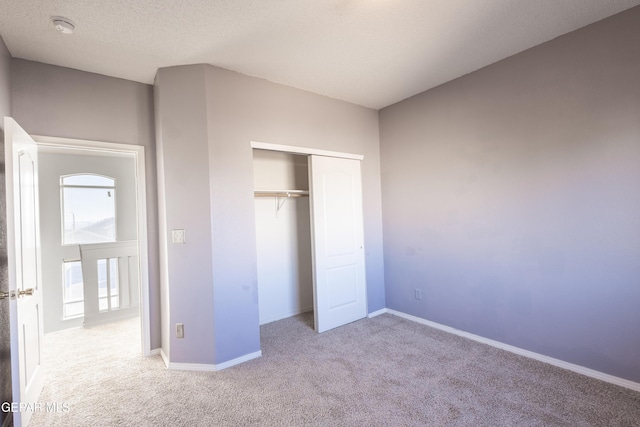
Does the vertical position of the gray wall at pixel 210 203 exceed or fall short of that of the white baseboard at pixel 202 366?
it exceeds it

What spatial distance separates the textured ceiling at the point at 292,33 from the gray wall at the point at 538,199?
33cm

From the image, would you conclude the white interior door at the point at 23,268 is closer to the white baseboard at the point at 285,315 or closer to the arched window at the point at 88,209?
the white baseboard at the point at 285,315

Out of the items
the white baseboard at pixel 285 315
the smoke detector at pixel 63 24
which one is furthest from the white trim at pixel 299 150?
the white baseboard at pixel 285 315

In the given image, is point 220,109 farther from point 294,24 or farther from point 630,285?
point 630,285

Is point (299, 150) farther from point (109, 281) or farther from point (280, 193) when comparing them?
point (109, 281)

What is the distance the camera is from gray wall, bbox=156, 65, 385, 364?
2547mm

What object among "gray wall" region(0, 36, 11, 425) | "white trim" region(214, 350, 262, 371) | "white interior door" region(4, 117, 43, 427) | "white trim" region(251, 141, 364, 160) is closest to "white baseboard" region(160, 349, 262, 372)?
"white trim" region(214, 350, 262, 371)

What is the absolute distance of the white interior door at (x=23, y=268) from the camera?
63.9 inches

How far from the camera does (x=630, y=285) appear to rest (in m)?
2.06

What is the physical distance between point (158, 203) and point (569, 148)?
12.1 ft

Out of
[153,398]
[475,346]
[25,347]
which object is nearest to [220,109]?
[25,347]

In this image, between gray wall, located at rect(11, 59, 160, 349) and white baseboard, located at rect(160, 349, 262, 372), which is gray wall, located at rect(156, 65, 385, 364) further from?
gray wall, located at rect(11, 59, 160, 349)

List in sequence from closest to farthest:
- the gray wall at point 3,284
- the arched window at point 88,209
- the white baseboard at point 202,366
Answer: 1. the gray wall at point 3,284
2. the white baseboard at point 202,366
3. the arched window at point 88,209

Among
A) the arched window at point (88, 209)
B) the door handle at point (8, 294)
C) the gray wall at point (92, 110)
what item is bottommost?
the door handle at point (8, 294)
